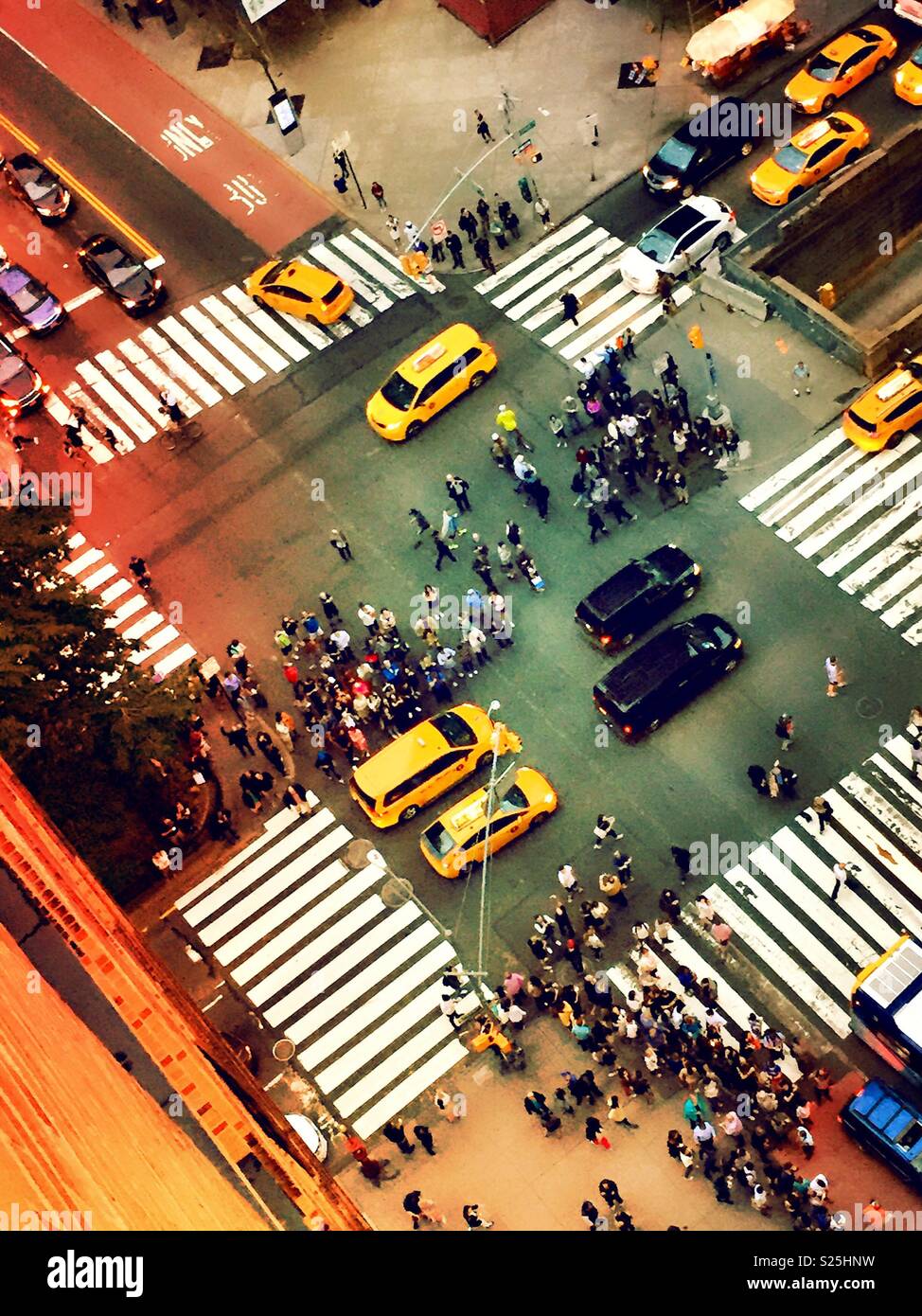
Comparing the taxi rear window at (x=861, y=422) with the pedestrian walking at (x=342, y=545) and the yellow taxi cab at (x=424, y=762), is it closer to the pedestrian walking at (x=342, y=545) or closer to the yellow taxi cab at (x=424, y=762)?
the yellow taxi cab at (x=424, y=762)

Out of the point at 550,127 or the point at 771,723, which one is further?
the point at 550,127

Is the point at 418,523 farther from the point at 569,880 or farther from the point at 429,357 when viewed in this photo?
the point at 569,880

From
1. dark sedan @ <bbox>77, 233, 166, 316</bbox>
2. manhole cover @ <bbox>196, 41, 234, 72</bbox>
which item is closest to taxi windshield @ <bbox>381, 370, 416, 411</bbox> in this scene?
dark sedan @ <bbox>77, 233, 166, 316</bbox>

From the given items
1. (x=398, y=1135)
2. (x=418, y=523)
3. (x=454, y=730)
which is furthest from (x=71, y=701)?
(x=398, y=1135)

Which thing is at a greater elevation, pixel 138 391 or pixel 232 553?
pixel 138 391

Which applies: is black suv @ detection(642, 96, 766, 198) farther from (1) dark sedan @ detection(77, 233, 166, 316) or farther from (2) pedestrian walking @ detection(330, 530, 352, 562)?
(1) dark sedan @ detection(77, 233, 166, 316)

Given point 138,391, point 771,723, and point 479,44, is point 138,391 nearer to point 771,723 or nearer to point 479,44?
point 479,44
